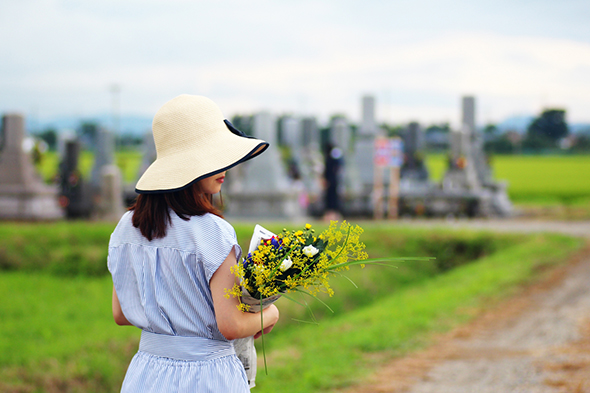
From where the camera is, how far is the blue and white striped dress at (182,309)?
179 cm

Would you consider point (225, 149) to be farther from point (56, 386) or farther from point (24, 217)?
point (24, 217)

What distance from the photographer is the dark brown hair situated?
1.83 m

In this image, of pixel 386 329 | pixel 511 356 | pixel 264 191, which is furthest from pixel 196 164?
pixel 264 191

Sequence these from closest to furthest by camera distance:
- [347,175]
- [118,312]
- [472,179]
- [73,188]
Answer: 1. [118,312]
2. [73,188]
3. [472,179]
4. [347,175]

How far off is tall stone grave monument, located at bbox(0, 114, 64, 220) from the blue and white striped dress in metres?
13.0

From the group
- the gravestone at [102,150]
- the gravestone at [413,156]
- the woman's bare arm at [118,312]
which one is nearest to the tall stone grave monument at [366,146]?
the gravestone at [413,156]

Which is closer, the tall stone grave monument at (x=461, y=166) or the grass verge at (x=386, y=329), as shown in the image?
the grass verge at (x=386, y=329)

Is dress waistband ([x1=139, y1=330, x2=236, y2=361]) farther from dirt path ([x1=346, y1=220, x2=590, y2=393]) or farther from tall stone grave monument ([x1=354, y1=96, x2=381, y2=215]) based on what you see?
tall stone grave monument ([x1=354, y1=96, x2=381, y2=215])

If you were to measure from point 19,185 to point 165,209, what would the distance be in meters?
13.9

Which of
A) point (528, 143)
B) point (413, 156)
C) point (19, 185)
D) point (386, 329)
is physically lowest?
point (386, 329)

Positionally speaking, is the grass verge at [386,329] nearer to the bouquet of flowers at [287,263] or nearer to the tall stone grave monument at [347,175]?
the bouquet of flowers at [287,263]

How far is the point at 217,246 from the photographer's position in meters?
1.76

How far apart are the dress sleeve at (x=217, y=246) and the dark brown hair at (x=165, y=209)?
9 cm

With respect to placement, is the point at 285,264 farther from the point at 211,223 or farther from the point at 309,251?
the point at 211,223
